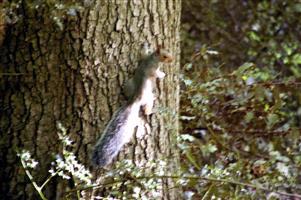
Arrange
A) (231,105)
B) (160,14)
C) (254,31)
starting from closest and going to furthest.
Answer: (160,14)
(231,105)
(254,31)

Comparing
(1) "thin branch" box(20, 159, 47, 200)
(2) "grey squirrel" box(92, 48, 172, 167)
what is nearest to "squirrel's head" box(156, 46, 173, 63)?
(2) "grey squirrel" box(92, 48, 172, 167)

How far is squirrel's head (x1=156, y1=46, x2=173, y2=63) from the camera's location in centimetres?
168

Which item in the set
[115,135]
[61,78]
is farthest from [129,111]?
[61,78]

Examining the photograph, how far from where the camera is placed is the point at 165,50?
1747 millimetres

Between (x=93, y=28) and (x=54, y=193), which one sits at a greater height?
(x=93, y=28)

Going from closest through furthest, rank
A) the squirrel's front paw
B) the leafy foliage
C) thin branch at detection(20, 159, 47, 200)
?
thin branch at detection(20, 159, 47, 200) → the squirrel's front paw → the leafy foliage

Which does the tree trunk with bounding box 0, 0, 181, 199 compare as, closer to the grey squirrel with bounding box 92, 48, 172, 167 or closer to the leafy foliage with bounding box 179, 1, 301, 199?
the grey squirrel with bounding box 92, 48, 172, 167

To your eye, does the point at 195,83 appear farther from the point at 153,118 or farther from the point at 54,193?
the point at 54,193

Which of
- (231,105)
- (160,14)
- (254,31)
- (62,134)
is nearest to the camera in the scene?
(62,134)

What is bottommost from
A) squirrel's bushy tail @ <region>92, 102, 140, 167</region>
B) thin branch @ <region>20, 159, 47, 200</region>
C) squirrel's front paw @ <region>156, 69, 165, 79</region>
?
thin branch @ <region>20, 159, 47, 200</region>

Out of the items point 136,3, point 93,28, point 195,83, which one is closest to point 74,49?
point 93,28

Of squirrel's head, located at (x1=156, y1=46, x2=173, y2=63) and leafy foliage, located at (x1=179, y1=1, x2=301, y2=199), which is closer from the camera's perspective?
squirrel's head, located at (x1=156, y1=46, x2=173, y2=63)

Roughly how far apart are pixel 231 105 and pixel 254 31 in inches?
53.4

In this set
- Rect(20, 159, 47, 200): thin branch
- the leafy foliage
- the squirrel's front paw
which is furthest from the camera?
the leafy foliage
